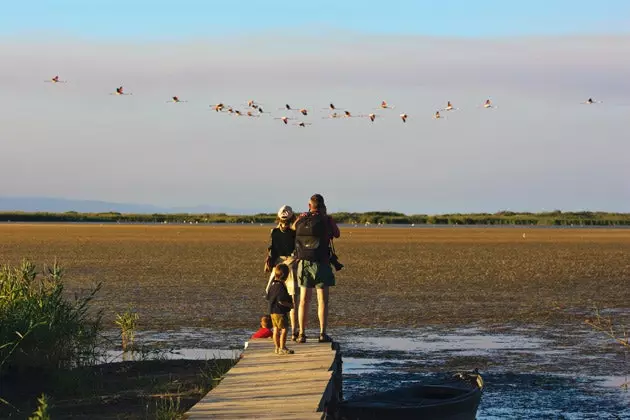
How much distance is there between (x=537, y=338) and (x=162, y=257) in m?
28.5

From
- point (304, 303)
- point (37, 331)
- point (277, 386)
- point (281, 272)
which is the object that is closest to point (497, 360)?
point (304, 303)

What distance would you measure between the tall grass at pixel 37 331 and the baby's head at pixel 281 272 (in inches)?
96.5

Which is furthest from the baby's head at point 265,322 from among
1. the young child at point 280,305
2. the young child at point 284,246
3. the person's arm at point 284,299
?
the person's arm at point 284,299

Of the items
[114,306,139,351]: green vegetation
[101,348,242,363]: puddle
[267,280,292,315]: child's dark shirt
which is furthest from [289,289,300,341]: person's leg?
[114,306,139,351]: green vegetation

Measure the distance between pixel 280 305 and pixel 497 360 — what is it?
→ 5.31 meters

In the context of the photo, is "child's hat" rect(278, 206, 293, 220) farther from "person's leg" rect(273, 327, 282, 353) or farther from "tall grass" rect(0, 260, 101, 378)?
"tall grass" rect(0, 260, 101, 378)

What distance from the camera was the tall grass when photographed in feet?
47.9

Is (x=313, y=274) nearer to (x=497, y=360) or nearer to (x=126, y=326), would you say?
(x=126, y=326)

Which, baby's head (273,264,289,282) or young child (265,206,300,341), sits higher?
young child (265,206,300,341)

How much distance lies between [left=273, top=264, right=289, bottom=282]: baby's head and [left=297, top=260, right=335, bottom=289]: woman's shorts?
40 centimetres

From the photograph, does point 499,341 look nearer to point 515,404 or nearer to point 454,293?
point 515,404

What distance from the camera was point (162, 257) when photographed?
4800cm

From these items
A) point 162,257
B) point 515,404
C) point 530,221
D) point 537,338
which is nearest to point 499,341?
point 537,338

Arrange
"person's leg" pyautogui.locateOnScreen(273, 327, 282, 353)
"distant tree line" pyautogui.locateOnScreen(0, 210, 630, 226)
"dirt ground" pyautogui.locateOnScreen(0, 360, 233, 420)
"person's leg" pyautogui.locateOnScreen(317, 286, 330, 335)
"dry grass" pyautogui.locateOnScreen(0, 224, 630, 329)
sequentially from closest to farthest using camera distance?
"dirt ground" pyautogui.locateOnScreen(0, 360, 233, 420) < "person's leg" pyautogui.locateOnScreen(273, 327, 282, 353) < "person's leg" pyautogui.locateOnScreen(317, 286, 330, 335) < "dry grass" pyautogui.locateOnScreen(0, 224, 630, 329) < "distant tree line" pyautogui.locateOnScreen(0, 210, 630, 226)
